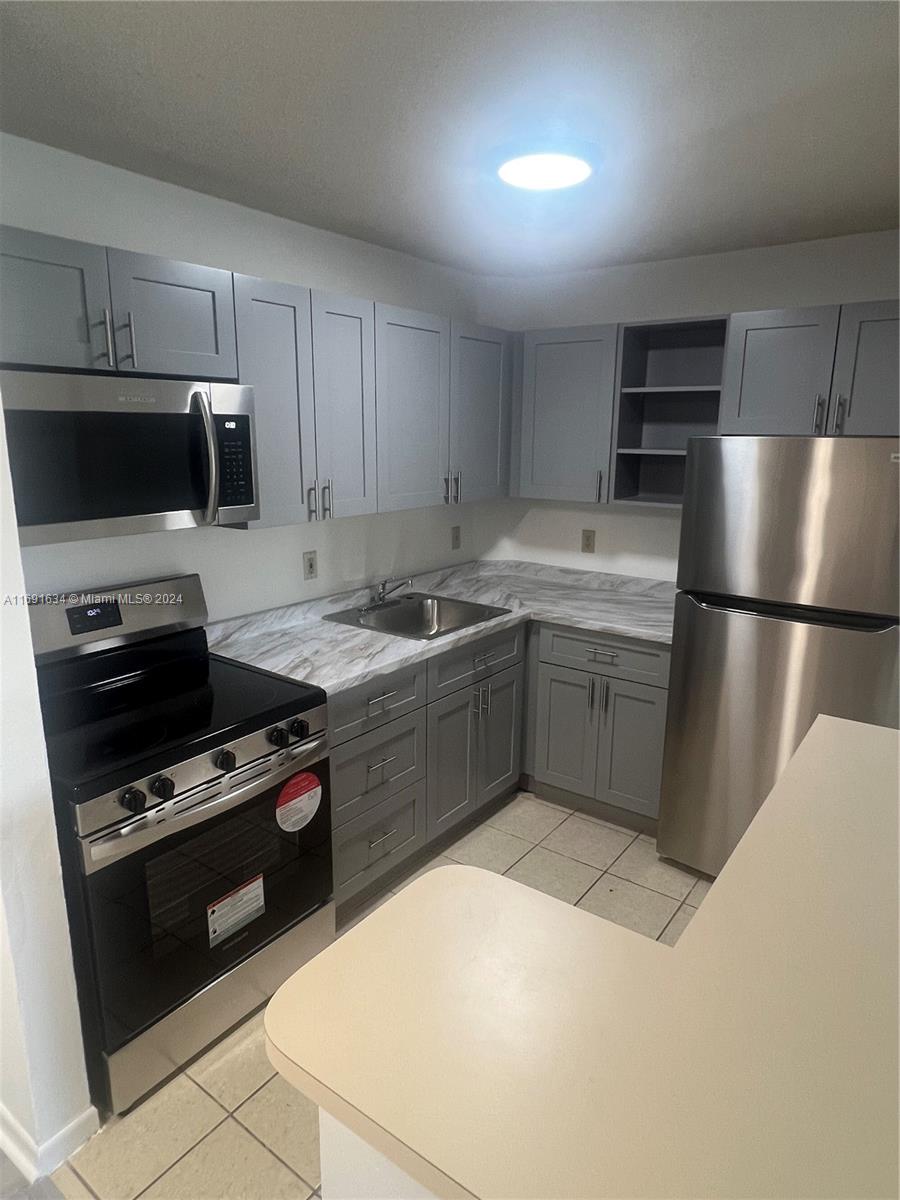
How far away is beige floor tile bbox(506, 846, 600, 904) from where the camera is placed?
264cm

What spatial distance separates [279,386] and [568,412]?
4.65ft

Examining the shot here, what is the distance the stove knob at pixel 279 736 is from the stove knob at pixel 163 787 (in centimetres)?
30

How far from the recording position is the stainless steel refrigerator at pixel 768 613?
218cm

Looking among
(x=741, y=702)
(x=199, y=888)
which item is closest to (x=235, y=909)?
(x=199, y=888)

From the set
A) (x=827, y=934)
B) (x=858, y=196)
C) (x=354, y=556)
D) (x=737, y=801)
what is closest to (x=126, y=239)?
(x=354, y=556)

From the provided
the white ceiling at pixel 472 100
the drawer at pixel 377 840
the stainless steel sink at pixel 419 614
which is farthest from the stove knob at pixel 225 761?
the white ceiling at pixel 472 100

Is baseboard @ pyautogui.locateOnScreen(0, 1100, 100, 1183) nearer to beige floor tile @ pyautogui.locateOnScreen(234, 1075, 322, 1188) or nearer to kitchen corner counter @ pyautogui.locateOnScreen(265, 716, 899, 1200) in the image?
beige floor tile @ pyautogui.locateOnScreen(234, 1075, 322, 1188)

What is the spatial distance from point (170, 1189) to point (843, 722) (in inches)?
72.7

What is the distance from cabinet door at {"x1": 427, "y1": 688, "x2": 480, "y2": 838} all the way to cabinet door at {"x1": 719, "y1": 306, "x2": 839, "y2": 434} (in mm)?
1489

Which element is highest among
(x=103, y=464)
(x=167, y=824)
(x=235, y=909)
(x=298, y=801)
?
(x=103, y=464)

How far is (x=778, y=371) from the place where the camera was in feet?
8.69

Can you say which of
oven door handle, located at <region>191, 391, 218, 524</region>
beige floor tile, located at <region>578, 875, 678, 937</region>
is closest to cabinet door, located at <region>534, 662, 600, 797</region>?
beige floor tile, located at <region>578, 875, 678, 937</region>

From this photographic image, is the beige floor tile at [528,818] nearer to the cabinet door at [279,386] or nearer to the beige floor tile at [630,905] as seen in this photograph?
the beige floor tile at [630,905]

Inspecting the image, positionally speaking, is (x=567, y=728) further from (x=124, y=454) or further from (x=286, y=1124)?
(x=124, y=454)
